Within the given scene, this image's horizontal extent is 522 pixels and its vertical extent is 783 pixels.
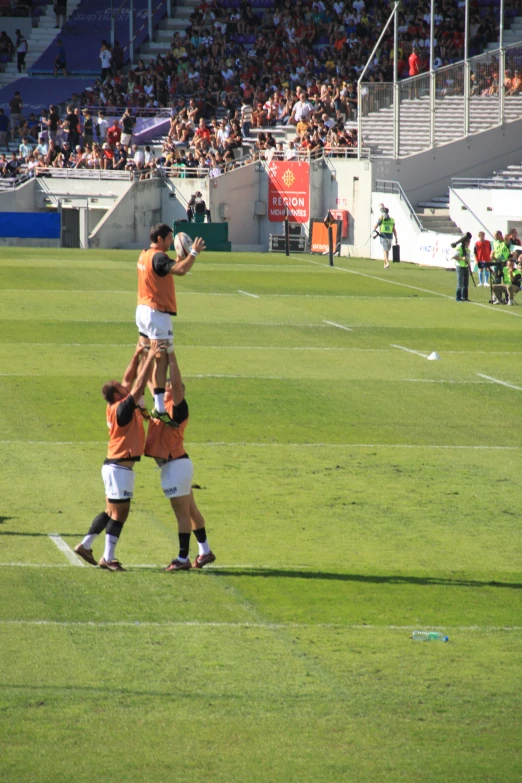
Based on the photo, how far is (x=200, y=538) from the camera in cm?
1131

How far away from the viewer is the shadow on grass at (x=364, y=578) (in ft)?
37.1

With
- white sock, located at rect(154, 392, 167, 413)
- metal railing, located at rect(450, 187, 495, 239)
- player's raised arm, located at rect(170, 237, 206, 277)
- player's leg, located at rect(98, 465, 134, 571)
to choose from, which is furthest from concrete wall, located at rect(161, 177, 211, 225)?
player's leg, located at rect(98, 465, 134, 571)

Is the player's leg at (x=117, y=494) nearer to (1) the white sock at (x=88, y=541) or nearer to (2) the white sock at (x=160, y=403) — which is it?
(1) the white sock at (x=88, y=541)

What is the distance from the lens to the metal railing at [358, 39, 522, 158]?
54.5 meters

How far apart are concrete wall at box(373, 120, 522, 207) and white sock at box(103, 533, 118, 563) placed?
4398 cm

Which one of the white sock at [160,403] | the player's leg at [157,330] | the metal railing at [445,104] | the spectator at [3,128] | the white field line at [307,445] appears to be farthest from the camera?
the spectator at [3,128]

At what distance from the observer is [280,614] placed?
1023cm

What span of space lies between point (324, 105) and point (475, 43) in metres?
7.61

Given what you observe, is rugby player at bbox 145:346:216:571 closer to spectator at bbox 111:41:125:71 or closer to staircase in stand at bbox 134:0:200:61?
spectator at bbox 111:41:125:71

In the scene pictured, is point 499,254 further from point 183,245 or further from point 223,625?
point 223,625

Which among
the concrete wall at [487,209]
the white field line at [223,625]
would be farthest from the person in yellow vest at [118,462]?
the concrete wall at [487,209]

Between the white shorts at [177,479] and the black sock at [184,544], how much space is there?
41 cm

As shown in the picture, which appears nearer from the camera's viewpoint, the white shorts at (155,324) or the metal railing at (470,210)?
the white shorts at (155,324)

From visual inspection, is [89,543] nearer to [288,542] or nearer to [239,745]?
[288,542]
